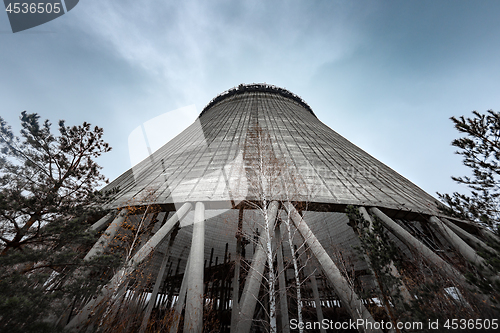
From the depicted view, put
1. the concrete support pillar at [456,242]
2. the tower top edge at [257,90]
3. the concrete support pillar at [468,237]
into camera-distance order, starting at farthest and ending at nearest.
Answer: the tower top edge at [257,90] < the concrete support pillar at [468,237] < the concrete support pillar at [456,242]

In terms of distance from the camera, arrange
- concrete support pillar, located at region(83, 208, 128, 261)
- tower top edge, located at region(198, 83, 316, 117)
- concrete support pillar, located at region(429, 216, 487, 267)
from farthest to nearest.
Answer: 1. tower top edge, located at region(198, 83, 316, 117)
2. concrete support pillar, located at region(429, 216, 487, 267)
3. concrete support pillar, located at region(83, 208, 128, 261)

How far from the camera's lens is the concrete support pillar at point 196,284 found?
13.5ft

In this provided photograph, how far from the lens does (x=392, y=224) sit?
6727 mm

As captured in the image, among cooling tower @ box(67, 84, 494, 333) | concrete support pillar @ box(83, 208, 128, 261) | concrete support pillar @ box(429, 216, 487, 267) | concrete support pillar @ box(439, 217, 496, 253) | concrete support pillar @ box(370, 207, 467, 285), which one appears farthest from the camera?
concrete support pillar @ box(439, 217, 496, 253)

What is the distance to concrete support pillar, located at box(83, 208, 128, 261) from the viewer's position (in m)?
5.16

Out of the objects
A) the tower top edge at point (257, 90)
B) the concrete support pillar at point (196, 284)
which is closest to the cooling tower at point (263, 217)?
the concrete support pillar at point (196, 284)

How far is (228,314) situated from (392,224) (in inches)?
438

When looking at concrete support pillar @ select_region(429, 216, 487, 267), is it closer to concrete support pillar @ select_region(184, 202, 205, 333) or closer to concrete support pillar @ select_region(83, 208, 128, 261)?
concrete support pillar @ select_region(184, 202, 205, 333)

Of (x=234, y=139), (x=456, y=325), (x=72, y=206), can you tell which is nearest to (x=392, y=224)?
(x=456, y=325)

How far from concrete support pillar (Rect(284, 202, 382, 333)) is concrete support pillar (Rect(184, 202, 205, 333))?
276 centimetres

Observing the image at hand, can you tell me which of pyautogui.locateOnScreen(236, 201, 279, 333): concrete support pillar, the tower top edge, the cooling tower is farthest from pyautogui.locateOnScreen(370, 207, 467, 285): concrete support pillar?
the tower top edge

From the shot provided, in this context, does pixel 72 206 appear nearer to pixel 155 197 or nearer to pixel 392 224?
pixel 155 197

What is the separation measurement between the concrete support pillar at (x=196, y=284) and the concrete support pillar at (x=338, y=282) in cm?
276

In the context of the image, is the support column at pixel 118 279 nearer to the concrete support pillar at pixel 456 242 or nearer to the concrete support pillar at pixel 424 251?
the concrete support pillar at pixel 424 251
